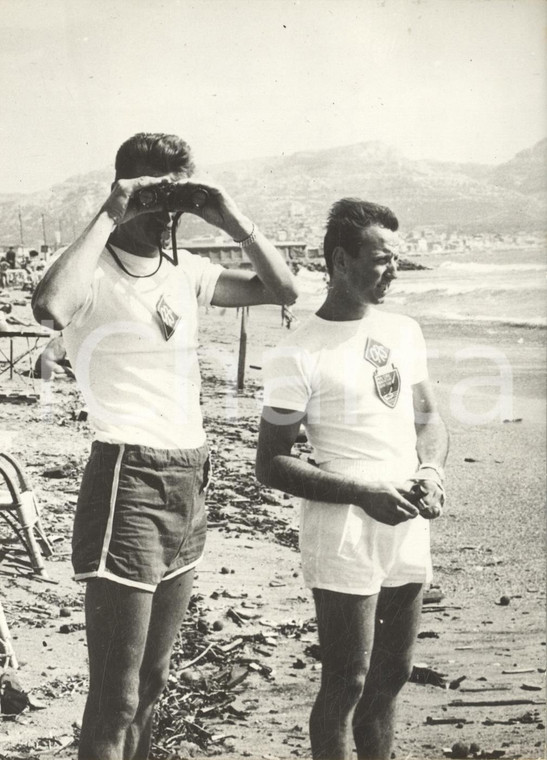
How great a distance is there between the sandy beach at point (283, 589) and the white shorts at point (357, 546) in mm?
980

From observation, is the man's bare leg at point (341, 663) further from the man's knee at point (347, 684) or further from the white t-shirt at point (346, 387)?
the white t-shirt at point (346, 387)

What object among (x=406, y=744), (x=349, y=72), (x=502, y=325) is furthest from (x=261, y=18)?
(x=406, y=744)

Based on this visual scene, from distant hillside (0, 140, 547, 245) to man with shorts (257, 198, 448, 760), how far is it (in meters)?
0.85

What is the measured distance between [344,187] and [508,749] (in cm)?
210

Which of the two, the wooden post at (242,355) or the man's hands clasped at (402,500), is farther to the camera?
the wooden post at (242,355)

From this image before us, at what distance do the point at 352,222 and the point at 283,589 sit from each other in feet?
5.25

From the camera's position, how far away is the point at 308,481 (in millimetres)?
1796

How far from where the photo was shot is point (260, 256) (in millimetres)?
1834

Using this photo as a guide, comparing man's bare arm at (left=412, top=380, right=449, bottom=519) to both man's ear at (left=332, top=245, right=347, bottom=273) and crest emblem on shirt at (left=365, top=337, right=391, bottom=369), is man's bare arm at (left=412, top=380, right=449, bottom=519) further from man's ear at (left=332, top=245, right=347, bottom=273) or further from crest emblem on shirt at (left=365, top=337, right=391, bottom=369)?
man's ear at (left=332, top=245, right=347, bottom=273)

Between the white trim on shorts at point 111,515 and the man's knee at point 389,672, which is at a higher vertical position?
the white trim on shorts at point 111,515

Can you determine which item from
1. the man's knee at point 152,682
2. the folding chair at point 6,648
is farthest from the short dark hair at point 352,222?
the folding chair at point 6,648

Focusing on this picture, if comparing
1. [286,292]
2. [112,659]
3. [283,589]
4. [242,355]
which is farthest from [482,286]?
[112,659]

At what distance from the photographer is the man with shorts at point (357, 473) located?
1786 millimetres

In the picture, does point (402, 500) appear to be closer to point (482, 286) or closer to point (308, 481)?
point (308, 481)
